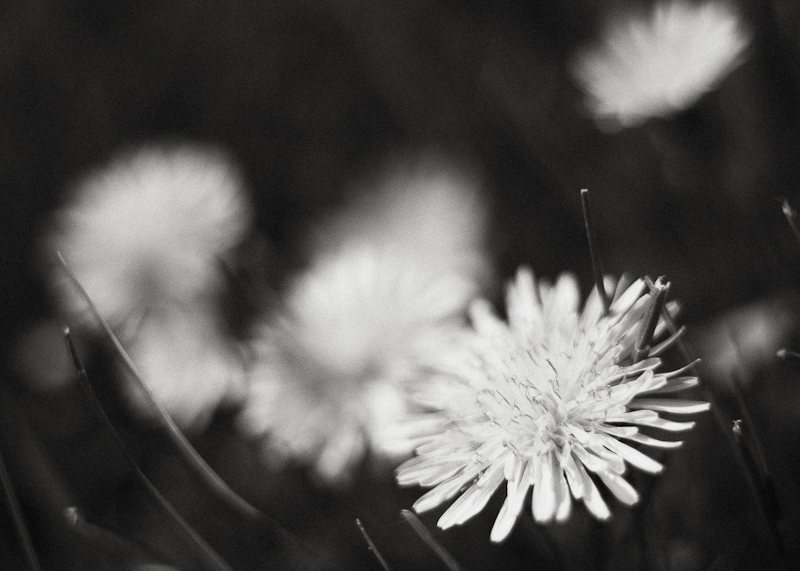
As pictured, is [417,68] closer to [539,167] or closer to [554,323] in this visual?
[539,167]

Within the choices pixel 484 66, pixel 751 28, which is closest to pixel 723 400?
pixel 751 28

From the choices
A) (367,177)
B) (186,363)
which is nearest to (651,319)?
(186,363)

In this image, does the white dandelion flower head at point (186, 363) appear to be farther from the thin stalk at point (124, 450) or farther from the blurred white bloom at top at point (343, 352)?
the thin stalk at point (124, 450)

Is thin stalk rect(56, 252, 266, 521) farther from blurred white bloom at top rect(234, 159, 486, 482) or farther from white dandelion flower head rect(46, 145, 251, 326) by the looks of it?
white dandelion flower head rect(46, 145, 251, 326)

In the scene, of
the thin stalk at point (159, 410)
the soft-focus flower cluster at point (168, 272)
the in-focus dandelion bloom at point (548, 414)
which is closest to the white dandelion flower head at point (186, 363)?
the soft-focus flower cluster at point (168, 272)

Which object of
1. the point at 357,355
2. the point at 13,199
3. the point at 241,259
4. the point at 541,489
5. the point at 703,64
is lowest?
the point at 541,489

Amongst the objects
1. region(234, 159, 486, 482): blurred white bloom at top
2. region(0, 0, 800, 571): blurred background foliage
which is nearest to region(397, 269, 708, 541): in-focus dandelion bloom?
region(0, 0, 800, 571): blurred background foliage

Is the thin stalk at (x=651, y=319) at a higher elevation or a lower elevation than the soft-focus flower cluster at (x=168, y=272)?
lower
